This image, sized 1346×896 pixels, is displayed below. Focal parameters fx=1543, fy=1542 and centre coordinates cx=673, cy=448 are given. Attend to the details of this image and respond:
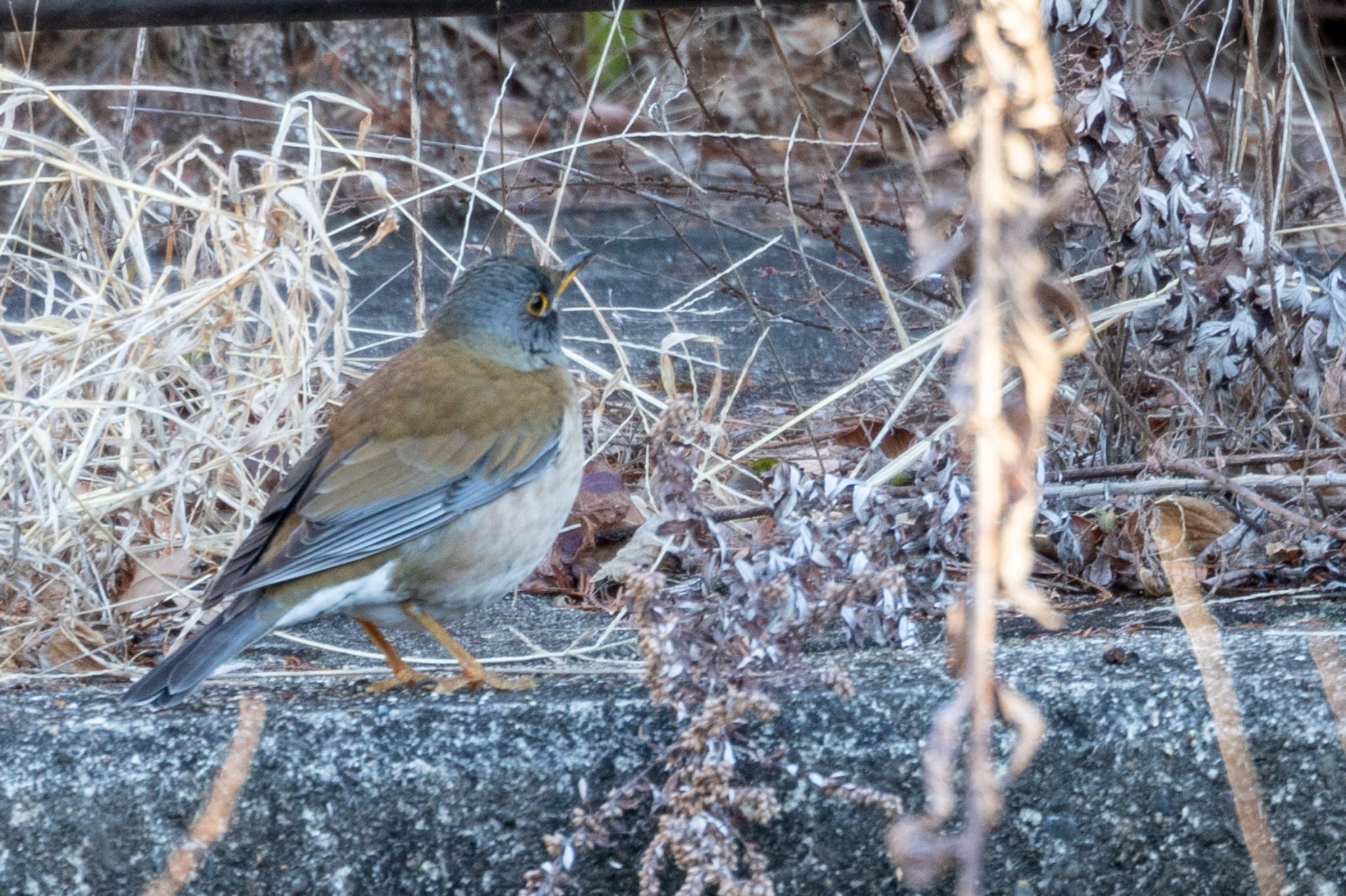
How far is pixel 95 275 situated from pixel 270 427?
4.05 feet

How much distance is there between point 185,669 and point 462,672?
0.67 meters

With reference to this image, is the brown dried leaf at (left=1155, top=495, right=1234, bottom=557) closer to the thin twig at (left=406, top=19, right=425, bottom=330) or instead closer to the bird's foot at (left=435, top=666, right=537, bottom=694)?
the bird's foot at (left=435, top=666, right=537, bottom=694)

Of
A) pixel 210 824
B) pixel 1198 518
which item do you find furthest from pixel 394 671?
pixel 1198 518

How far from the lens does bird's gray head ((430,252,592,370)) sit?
377cm

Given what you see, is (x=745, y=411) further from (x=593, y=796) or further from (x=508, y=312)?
(x=593, y=796)

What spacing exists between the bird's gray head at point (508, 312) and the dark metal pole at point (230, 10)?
616mm

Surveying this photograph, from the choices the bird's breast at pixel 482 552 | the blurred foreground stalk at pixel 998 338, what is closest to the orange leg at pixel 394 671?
the bird's breast at pixel 482 552

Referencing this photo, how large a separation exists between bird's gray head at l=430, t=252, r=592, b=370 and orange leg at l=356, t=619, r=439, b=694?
0.81 meters

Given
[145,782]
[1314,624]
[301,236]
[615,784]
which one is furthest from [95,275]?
[1314,624]

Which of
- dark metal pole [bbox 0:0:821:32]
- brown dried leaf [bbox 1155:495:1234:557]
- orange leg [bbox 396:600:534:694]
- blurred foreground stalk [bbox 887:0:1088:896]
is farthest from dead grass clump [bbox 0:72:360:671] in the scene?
blurred foreground stalk [bbox 887:0:1088:896]

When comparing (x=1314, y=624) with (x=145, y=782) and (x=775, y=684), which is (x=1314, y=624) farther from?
(x=145, y=782)

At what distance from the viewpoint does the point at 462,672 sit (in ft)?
10.3

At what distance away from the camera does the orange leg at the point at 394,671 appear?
2963 mm

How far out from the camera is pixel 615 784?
8.05ft
